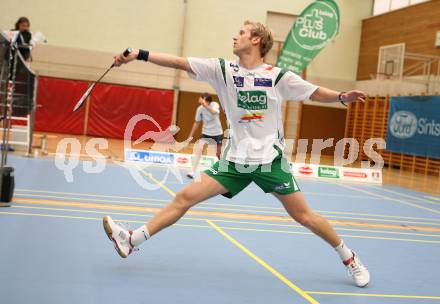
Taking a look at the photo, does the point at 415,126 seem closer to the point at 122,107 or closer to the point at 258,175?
the point at 122,107

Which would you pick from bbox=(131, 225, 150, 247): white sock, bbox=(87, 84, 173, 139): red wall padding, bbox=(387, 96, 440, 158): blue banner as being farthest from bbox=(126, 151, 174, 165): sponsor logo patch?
bbox=(131, 225, 150, 247): white sock

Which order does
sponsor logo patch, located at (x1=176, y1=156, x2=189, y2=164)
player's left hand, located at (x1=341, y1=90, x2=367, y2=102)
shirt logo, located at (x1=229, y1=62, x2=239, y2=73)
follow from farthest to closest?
sponsor logo patch, located at (x1=176, y1=156, x2=189, y2=164) < shirt logo, located at (x1=229, y1=62, x2=239, y2=73) < player's left hand, located at (x1=341, y1=90, x2=367, y2=102)

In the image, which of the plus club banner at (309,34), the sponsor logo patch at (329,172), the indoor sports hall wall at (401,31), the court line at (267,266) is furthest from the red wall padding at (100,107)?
the court line at (267,266)

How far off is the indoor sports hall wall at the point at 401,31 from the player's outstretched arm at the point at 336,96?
17776 mm

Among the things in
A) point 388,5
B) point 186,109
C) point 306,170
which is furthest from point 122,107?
point 388,5

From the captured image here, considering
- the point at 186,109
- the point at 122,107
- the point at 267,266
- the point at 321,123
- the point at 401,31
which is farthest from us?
the point at 321,123

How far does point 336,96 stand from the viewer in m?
4.42

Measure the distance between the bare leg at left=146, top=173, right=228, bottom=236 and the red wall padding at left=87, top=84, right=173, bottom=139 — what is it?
20.5 m

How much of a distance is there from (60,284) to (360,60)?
24601mm

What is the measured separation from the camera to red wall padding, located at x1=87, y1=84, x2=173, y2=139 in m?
24.5

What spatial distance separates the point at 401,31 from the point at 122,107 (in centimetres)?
1186

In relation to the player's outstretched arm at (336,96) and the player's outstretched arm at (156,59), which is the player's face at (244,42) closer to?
the player's outstretched arm at (156,59)

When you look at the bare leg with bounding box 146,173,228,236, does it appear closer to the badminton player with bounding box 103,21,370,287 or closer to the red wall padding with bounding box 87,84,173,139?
the badminton player with bounding box 103,21,370,287

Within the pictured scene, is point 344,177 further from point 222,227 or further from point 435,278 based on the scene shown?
point 435,278
